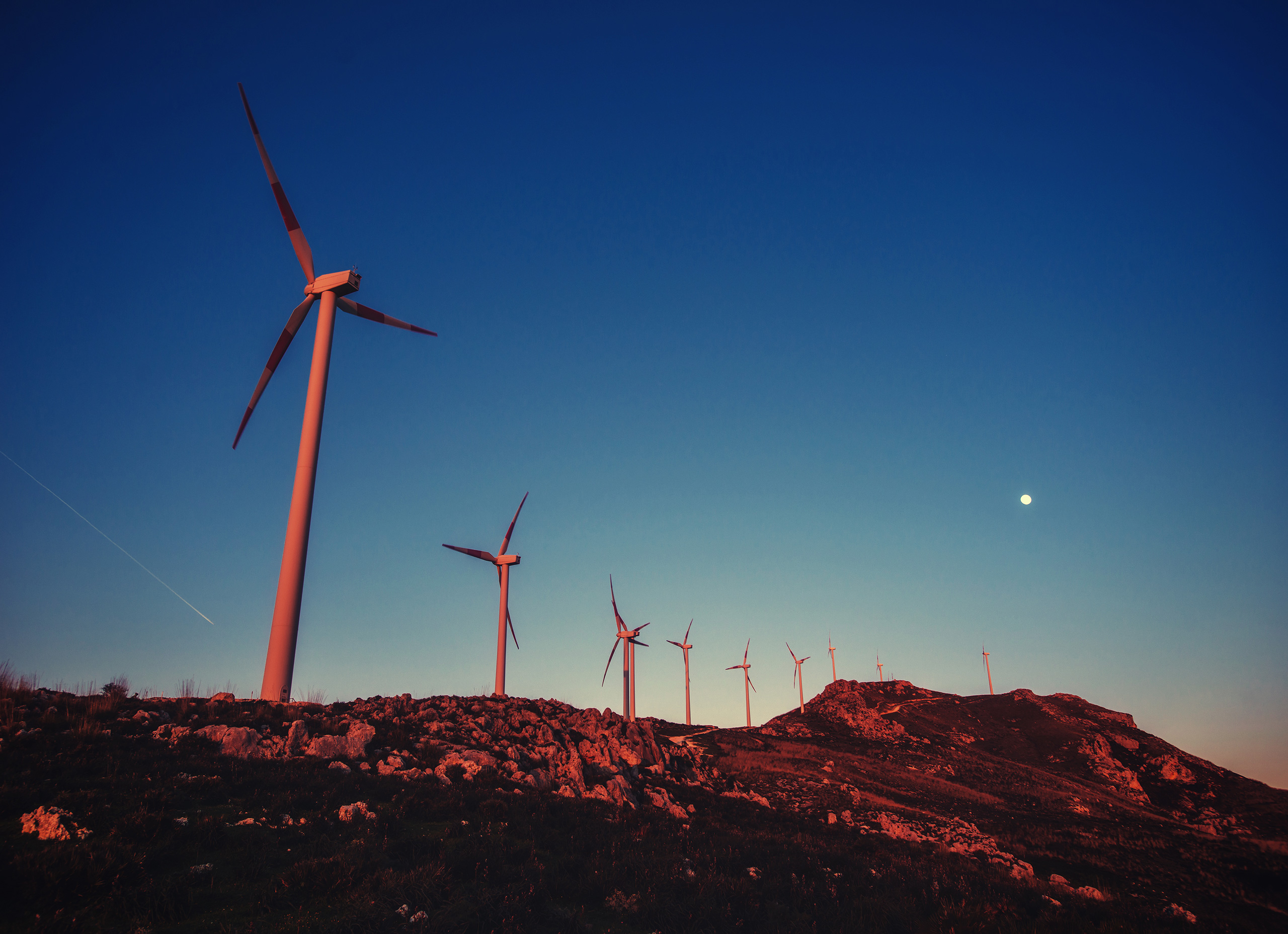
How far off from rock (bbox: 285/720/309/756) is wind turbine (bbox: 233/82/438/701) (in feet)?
15.0

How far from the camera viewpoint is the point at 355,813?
772 inches

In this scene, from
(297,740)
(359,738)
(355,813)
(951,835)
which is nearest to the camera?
(355,813)

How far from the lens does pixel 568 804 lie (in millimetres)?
26797

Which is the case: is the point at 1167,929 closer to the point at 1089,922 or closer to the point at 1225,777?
the point at 1089,922

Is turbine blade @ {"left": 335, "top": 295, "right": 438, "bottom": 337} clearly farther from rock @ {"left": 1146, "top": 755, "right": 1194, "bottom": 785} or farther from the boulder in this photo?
rock @ {"left": 1146, "top": 755, "right": 1194, "bottom": 785}

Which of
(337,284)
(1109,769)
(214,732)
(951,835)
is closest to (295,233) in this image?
(337,284)

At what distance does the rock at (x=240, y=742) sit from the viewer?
911 inches

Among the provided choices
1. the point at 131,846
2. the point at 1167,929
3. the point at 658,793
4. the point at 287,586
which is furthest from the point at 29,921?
the point at 1167,929

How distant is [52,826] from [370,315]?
33975 millimetres

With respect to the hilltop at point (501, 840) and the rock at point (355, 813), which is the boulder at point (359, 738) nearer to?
the hilltop at point (501, 840)

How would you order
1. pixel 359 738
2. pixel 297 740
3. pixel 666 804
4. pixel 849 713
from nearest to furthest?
pixel 297 740 < pixel 359 738 < pixel 666 804 < pixel 849 713

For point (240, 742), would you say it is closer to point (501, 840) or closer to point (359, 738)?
point (359, 738)

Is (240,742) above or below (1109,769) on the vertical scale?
above

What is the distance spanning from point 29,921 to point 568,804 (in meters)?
18.1
